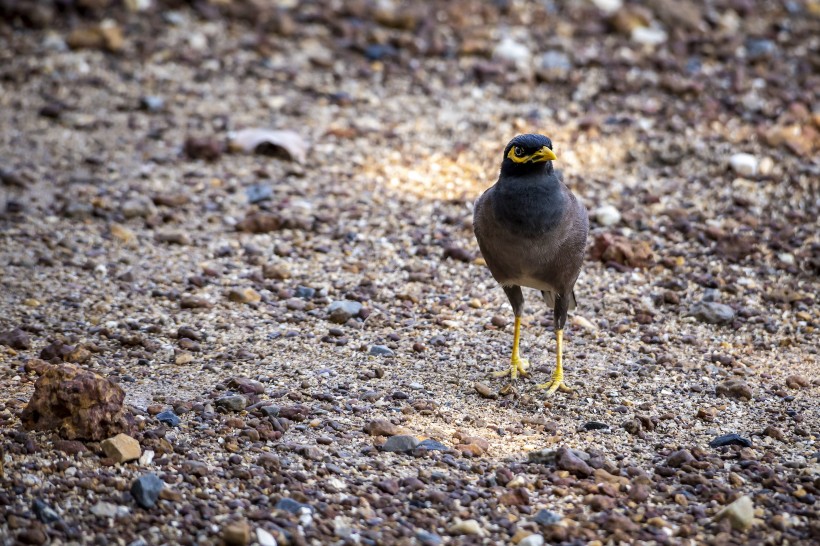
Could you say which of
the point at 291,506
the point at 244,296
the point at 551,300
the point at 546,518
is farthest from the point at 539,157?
the point at 291,506

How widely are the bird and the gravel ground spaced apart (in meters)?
0.55

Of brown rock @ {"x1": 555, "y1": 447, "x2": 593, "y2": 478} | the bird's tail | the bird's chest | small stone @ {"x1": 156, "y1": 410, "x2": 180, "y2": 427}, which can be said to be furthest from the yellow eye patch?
small stone @ {"x1": 156, "y1": 410, "x2": 180, "y2": 427}

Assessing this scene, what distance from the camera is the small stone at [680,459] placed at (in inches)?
173

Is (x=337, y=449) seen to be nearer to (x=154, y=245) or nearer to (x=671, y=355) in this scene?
(x=671, y=355)

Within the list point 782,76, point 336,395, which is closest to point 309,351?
point 336,395

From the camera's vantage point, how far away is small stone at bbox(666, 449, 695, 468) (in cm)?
440

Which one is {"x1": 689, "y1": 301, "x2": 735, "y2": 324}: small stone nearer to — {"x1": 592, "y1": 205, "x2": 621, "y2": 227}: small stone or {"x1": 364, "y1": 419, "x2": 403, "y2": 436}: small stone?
{"x1": 592, "y1": 205, "x2": 621, "y2": 227}: small stone

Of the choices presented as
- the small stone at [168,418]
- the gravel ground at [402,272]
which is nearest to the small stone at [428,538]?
the gravel ground at [402,272]

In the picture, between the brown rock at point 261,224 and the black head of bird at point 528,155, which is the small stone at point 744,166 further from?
the brown rock at point 261,224

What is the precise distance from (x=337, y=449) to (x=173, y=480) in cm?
73

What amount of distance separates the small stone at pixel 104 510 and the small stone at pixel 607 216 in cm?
411

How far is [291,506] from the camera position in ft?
12.9

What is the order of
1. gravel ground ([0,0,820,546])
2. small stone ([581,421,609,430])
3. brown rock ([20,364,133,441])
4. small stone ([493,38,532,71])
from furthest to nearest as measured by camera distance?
1. small stone ([493,38,532,71])
2. small stone ([581,421,609,430])
3. brown rock ([20,364,133,441])
4. gravel ground ([0,0,820,546])

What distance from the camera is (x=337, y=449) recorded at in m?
4.43
